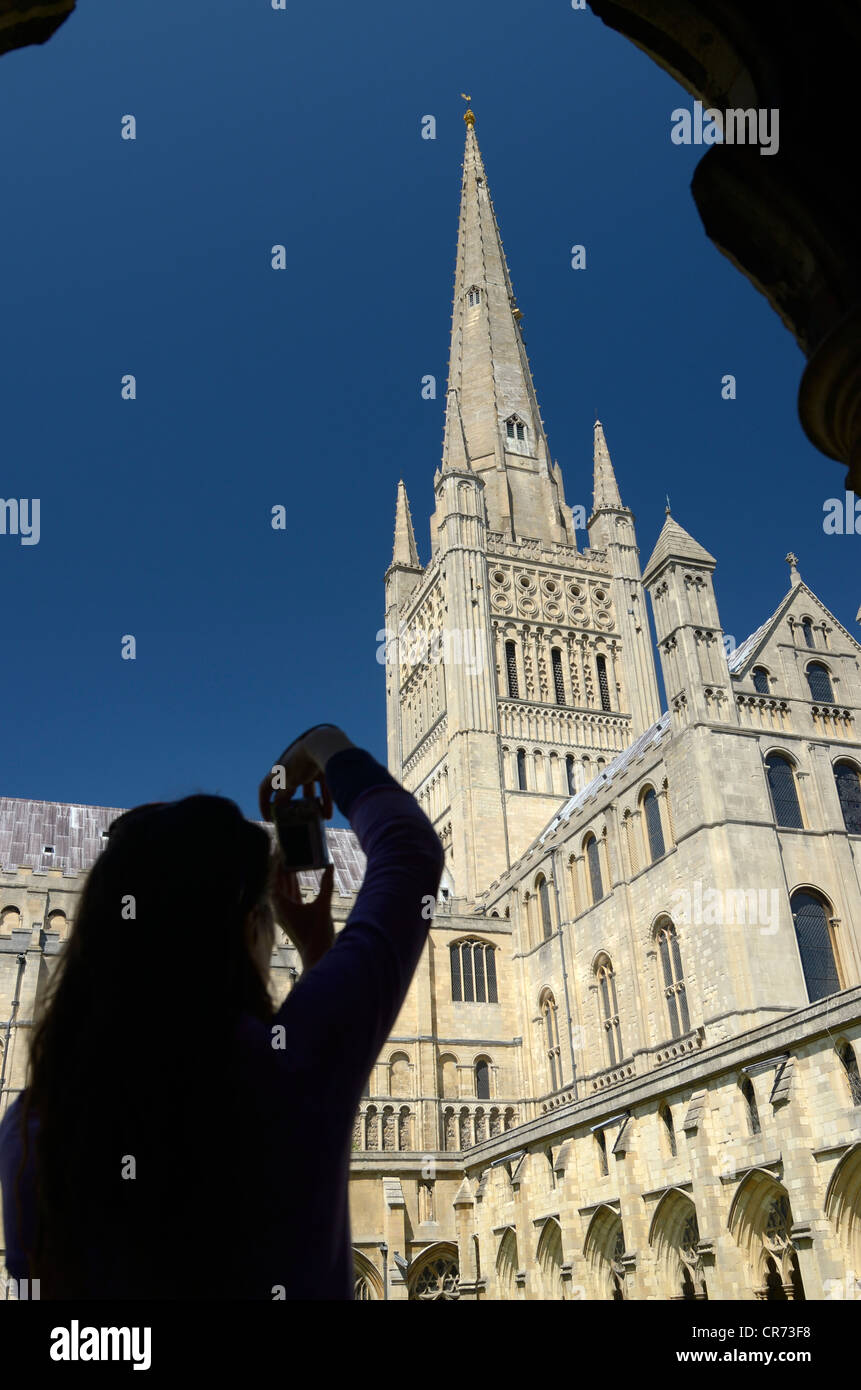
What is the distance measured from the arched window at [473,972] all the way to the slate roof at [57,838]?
4897mm

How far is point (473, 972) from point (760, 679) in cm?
1551

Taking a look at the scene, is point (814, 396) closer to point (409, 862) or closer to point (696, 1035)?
point (409, 862)

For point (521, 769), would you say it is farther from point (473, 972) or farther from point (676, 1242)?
point (676, 1242)

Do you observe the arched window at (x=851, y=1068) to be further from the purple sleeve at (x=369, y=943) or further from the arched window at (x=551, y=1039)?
the arched window at (x=551, y=1039)

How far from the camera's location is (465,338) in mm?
→ 64375

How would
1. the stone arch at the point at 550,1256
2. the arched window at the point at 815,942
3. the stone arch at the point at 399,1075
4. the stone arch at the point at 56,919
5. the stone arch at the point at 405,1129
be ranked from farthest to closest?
the stone arch at the point at 56,919 < the stone arch at the point at 399,1075 < the stone arch at the point at 405,1129 < the arched window at the point at 815,942 < the stone arch at the point at 550,1256

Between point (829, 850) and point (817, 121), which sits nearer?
point (817, 121)

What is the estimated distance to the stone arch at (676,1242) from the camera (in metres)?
18.8

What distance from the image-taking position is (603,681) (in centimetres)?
5109

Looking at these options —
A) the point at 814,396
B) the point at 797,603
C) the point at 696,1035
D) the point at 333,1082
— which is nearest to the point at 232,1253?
the point at 333,1082

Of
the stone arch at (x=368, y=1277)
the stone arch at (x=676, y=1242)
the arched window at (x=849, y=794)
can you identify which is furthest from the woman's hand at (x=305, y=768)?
the stone arch at (x=368, y=1277)

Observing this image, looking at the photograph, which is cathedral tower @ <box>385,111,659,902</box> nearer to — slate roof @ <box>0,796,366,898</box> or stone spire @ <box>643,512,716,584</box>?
slate roof @ <box>0,796,366,898</box>

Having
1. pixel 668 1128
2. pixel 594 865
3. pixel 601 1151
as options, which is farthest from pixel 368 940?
pixel 594 865
